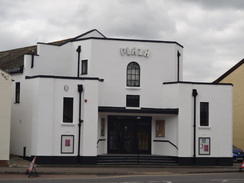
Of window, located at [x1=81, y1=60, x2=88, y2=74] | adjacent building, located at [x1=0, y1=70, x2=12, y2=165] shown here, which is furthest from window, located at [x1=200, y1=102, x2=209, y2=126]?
adjacent building, located at [x1=0, y1=70, x2=12, y2=165]

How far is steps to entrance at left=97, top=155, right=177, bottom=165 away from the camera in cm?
3316

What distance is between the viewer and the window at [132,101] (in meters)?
35.8

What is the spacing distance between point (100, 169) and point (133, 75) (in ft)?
29.3

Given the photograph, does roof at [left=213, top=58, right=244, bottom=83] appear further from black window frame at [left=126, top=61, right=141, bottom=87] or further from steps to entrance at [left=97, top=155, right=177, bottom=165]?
steps to entrance at [left=97, top=155, right=177, bottom=165]

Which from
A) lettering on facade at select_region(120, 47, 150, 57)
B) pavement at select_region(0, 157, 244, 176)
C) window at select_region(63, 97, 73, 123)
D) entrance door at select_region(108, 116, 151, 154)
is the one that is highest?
lettering on facade at select_region(120, 47, 150, 57)

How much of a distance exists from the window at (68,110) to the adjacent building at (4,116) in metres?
3.92

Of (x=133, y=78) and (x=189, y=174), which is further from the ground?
(x=133, y=78)

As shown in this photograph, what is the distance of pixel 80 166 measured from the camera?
104 feet

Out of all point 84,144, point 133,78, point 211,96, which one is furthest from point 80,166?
point 211,96

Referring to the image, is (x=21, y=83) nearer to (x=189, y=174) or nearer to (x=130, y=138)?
(x=130, y=138)

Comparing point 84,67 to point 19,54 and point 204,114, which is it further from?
point 204,114

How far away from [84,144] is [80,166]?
1.56 meters

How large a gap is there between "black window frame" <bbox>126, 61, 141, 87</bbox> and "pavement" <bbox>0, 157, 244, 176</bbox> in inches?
252

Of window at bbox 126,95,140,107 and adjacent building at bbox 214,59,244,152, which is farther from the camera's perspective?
adjacent building at bbox 214,59,244,152
